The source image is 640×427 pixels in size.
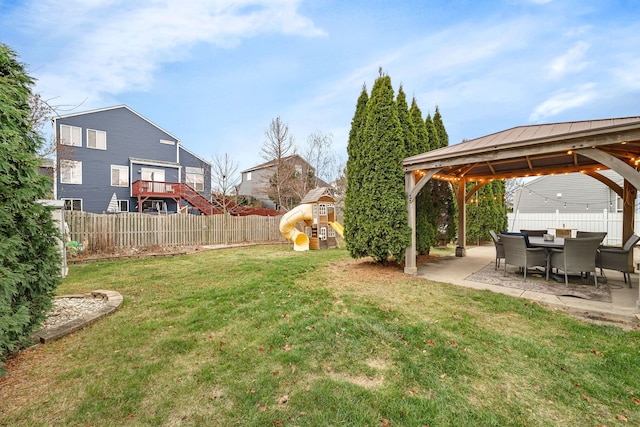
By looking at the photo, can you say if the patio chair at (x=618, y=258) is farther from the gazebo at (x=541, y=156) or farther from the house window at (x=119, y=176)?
the house window at (x=119, y=176)

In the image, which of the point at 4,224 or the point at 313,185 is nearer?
the point at 4,224

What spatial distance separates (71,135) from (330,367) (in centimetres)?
2106

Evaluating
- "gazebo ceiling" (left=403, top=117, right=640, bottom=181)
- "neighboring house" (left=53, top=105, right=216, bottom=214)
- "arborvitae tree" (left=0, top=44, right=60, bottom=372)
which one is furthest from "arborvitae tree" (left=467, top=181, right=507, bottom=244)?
"neighboring house" (left=53, top=105, right=216, bottom=214)

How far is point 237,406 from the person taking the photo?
2133 mm

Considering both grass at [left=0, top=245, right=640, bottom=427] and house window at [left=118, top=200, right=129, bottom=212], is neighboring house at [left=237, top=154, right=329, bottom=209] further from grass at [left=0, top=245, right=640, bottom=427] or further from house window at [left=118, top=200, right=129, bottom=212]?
grass at [left=0, top=245, right=640, bottom=427]

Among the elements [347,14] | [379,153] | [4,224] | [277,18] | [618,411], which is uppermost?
[347,14]

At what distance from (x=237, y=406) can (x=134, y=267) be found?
7.36 m

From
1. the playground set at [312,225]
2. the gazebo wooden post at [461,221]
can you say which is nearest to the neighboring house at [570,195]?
the gazebo wooden post at [461,221]

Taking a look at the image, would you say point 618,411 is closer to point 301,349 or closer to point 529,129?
point 301,349

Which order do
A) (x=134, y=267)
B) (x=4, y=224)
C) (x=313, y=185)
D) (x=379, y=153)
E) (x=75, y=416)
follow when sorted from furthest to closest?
(x=313, y=185)
(x=134, y=267)
(x=379, y=153)
(x=4, y=224)
(x=75, y=416)

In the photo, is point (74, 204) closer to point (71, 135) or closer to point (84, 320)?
point (71, 135)

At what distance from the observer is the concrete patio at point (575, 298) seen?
12.9ft

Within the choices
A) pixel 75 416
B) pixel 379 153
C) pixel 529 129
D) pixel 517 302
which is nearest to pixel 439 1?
pixel 529 129

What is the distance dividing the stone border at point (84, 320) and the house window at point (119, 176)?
1611 centimetres
